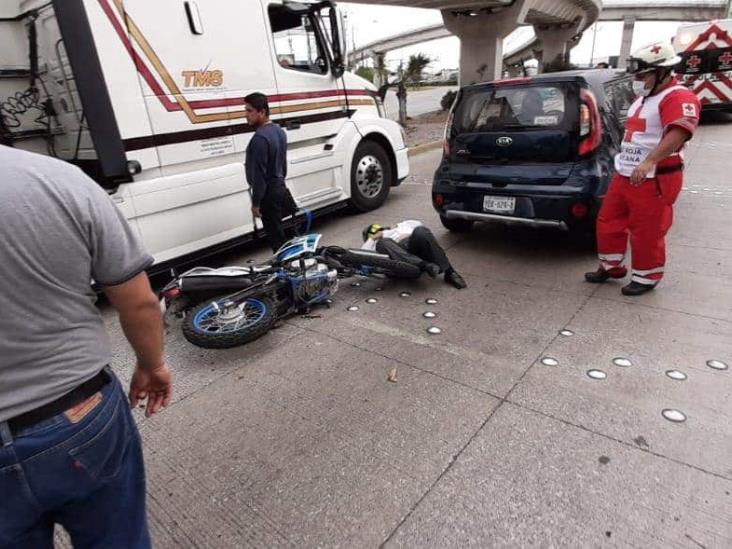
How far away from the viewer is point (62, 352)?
3.66 feet

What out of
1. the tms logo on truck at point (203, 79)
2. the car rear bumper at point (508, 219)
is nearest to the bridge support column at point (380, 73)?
the tms logo on truck at point (203, 79)

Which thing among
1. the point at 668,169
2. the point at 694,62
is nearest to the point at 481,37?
the point at 694,62

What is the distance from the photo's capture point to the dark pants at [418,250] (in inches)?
157

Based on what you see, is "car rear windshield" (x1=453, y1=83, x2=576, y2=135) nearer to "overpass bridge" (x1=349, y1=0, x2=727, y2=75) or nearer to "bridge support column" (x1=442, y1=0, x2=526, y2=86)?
"bridge support column" (x1=442, y1=0, x2=526, y2=86)

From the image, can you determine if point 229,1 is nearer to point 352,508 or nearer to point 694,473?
point 352,508

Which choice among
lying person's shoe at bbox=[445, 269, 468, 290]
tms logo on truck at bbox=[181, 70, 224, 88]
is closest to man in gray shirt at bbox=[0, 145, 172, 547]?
lying person's shoe at bbox=[445, 269, 468, 290]

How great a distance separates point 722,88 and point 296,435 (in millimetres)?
15885

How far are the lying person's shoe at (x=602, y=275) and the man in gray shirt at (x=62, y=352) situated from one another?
3.69 meters

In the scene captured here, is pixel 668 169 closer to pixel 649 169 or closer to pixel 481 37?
pixel 649 169

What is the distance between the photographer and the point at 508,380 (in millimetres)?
2805

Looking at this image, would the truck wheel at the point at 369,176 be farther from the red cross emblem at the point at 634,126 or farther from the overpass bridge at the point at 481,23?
the overpass bridge at the point at 481,23

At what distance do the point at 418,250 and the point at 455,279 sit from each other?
1.33ft

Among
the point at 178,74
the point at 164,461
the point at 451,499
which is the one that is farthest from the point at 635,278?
the point at 178,74

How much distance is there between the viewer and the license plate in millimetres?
4353
